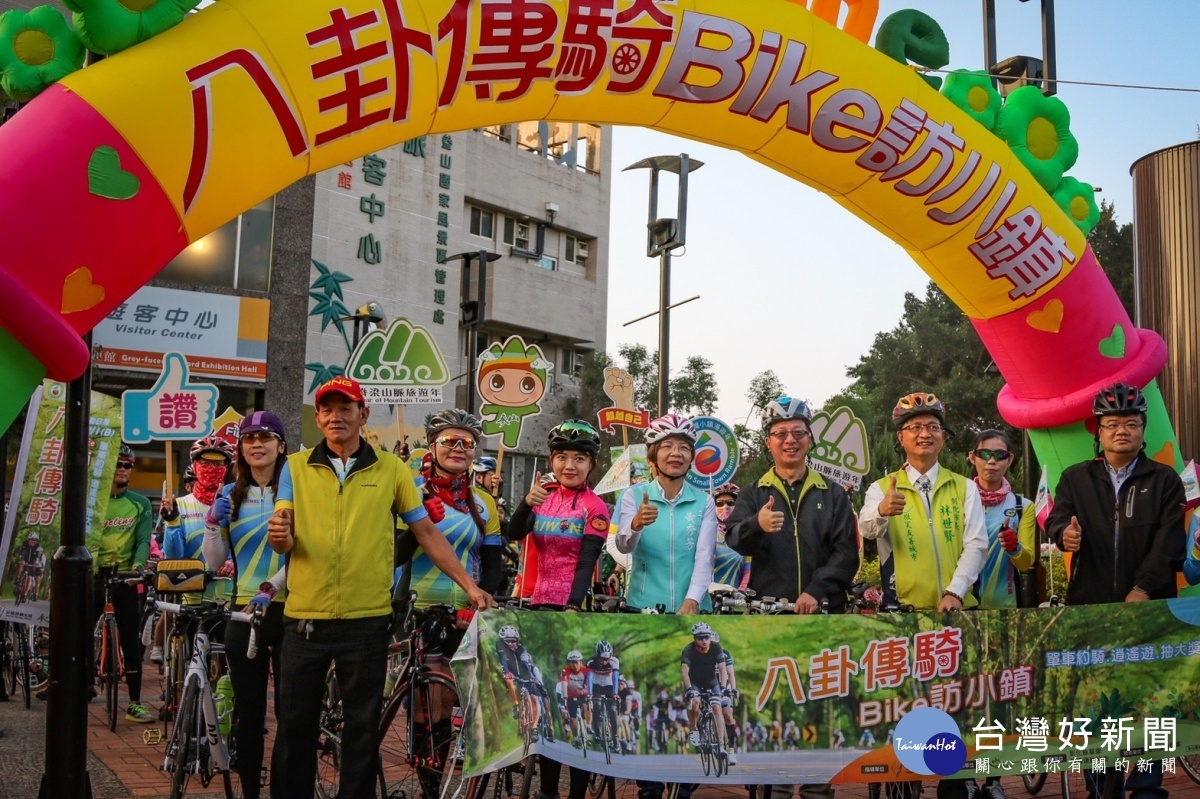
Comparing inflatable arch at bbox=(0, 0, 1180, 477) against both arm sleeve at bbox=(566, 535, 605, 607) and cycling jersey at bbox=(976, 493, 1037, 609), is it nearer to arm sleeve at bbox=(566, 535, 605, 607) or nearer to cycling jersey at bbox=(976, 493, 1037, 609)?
cycling jersey at bbox=(976, 493, 1037, 609)

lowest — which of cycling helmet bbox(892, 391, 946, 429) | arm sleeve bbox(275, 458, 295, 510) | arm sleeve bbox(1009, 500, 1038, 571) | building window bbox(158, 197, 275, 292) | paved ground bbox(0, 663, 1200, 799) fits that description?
paved ground bbox(0, 663, 1200, 799)

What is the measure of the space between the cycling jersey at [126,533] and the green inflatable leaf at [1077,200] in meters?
8.19

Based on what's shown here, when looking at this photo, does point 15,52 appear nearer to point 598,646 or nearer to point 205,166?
point 205,166

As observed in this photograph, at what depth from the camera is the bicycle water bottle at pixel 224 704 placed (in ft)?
21.9

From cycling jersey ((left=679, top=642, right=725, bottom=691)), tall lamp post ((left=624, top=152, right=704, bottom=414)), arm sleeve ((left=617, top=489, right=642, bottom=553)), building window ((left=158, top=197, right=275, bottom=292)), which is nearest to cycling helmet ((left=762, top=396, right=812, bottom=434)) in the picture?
arm sleeve ((left=617, top=489, right=642, bottom=553))

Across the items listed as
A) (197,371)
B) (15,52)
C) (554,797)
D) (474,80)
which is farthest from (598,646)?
(197,371)

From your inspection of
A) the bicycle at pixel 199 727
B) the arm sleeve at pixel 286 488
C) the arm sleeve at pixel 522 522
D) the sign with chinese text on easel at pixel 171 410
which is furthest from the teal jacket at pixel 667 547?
the sign with chinese text on easel at pixel 171 410

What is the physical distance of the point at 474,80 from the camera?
7.14 metres

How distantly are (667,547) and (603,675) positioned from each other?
1.22 metres

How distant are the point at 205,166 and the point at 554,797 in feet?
12.4

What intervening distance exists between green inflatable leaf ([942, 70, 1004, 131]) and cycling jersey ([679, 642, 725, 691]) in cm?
508

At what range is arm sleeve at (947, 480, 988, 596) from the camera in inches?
244

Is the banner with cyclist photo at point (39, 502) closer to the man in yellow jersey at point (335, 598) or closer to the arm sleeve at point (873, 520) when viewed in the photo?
the man in yellow jersey at point (335, 598)

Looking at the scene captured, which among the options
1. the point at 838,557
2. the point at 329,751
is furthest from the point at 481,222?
the point at 838,557
